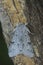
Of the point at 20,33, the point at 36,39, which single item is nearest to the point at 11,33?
the point at 20,33

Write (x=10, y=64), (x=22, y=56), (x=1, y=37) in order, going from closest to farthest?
1. (x=22, y=56)
2. (x=10, y=64)
3. (x=1, y=37)

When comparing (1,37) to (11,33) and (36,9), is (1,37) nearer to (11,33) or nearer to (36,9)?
(11,33)

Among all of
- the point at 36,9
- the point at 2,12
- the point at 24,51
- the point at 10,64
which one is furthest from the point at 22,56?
the point at 2,12

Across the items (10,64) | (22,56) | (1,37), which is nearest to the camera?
(22,56)

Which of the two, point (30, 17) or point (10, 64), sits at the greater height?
point (30, 17)

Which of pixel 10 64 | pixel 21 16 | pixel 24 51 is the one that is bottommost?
pixel 10 64

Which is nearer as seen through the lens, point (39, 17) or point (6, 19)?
point (39, 17)

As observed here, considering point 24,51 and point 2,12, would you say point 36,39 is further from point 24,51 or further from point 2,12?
point 2,12

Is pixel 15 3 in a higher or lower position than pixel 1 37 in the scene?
higher

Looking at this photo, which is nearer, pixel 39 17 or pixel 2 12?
pixel 39 17
